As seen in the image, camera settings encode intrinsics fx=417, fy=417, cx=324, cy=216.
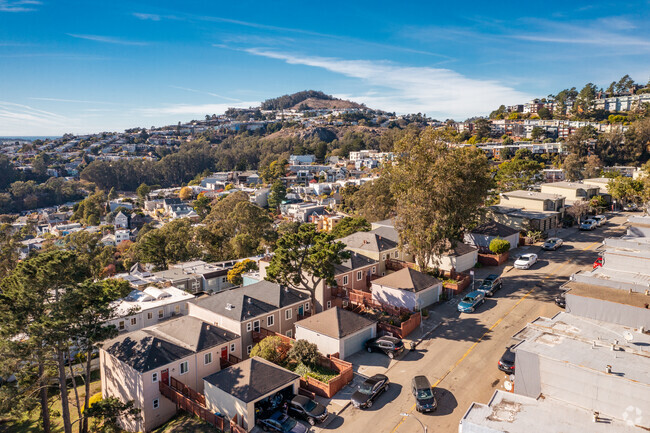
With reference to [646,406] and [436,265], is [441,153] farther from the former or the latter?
[646,406]

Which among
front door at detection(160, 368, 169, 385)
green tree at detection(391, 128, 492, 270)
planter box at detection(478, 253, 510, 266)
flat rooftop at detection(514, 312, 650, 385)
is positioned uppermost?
green tree at detection(391, 128, 492, 270)

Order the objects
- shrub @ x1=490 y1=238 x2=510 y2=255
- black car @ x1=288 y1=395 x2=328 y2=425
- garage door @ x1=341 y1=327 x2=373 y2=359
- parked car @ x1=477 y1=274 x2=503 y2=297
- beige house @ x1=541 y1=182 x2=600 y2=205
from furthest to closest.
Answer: beige house @ x1=541 y1=182 x2=600 y2=205 < shrub @ x1=490 y1=238 x2=510 y2=255 < parked car @ x1=477 y1=274 x2=503 y2=297 < garage door @ x1=341 y1=327 x2=373 y2=359 < black car @ x1=288 y1=395 x2=328 y2=425

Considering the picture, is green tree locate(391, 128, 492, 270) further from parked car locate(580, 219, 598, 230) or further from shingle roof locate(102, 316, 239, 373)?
parked car locate(580, 219, 598, 230)

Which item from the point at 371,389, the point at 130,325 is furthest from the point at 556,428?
the point at 130,325

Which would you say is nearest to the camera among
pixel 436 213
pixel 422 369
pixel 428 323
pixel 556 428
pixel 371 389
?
pixel 556 428

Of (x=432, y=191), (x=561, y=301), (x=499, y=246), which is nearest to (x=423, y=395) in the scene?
(x=561, y=301)

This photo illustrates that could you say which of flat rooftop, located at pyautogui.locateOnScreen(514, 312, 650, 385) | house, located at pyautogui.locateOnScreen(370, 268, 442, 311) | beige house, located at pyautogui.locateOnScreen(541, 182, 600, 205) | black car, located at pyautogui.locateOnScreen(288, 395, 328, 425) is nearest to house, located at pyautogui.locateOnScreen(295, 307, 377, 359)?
black car, located at pyautogui.locateOnScreen(288, 395, 328, 425)
